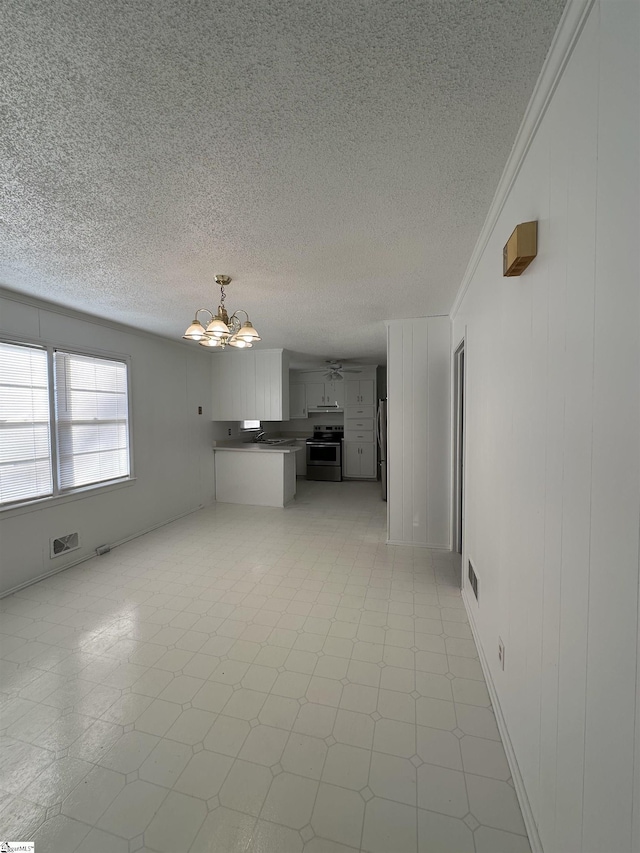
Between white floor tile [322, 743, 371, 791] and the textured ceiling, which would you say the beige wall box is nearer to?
the textured ceiling

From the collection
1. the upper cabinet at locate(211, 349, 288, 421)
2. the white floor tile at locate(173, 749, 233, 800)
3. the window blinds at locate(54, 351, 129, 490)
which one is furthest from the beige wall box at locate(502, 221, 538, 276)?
the upper cabinet at locate(211, 349, 288, 421)

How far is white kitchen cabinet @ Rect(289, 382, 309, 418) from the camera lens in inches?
307

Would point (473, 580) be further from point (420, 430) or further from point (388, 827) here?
point (420, 430)

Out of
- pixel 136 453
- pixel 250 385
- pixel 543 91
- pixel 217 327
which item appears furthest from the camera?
pixel 250 385

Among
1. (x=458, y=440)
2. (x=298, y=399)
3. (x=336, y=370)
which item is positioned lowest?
(x=458, y=440)

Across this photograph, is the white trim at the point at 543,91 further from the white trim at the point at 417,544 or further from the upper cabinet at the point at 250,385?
the upper cabinet at the point at 250,385

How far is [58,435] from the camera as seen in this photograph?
10.4 ft

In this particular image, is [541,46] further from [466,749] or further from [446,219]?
[466,749]

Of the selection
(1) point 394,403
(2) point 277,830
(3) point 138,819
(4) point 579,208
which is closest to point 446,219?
(4) point 579,208

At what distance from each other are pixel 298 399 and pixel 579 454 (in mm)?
7124

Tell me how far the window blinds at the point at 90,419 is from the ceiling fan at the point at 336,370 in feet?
12.3

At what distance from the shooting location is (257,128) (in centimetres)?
118

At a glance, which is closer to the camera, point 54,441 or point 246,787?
point 246,787

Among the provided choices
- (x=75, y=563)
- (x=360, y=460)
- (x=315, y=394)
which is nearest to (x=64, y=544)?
(x=75, y=563)
